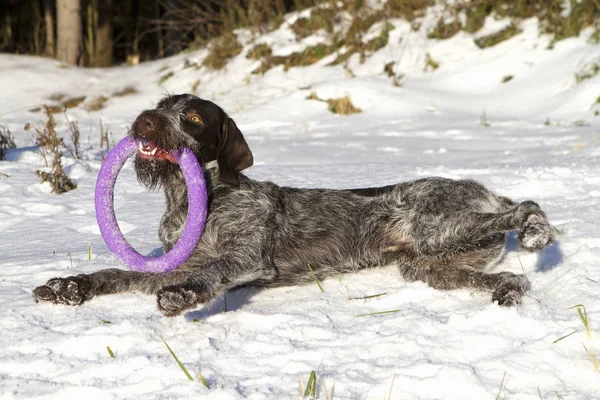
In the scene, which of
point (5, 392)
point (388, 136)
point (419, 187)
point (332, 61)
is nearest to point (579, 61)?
point (388, 136)

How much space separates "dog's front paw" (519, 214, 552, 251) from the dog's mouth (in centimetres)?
180

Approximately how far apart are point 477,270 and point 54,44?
14.0 metres

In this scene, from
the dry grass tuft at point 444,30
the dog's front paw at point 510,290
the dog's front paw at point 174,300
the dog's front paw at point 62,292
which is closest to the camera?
the dog's front paw at point 174,300

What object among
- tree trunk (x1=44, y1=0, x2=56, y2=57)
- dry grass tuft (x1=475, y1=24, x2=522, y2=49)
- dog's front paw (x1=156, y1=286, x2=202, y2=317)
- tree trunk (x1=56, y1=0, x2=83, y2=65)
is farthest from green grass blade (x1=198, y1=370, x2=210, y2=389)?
tree trunk (x1=44, y1=0, x2=56, y2=57)

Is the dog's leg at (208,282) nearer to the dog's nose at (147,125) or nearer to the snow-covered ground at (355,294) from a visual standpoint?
the snow-covered ground at (355,294)

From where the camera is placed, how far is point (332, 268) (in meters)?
4.02

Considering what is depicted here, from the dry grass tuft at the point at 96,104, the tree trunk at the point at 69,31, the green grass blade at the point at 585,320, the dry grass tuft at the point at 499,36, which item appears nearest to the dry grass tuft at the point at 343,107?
the dry grass tuft at the point at 499,36

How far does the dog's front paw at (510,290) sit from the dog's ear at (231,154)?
147cm

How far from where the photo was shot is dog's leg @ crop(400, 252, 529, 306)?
335cm

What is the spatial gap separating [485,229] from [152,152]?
1.79 metres

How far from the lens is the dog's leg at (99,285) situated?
3430 millimetres

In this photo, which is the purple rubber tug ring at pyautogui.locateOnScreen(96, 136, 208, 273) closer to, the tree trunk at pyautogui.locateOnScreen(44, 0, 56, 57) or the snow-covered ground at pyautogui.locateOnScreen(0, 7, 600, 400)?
the snow-covered ground at pyautogui.locateOnScreen(0, 7, 600, 400)

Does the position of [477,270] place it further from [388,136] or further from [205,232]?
[388,136]

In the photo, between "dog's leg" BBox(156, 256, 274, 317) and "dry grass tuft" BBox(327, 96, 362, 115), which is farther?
"dry grass tuft" BBox(327, 96, 362, 115)
